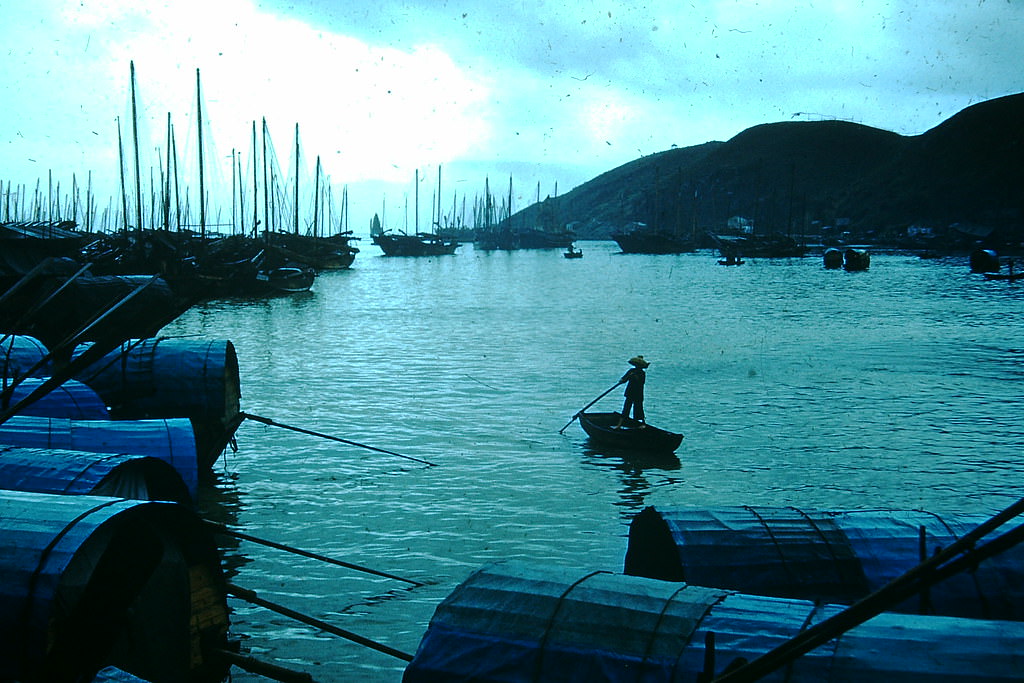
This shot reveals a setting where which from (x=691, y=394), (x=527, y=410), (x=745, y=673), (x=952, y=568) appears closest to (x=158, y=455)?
(x=745, y=673)

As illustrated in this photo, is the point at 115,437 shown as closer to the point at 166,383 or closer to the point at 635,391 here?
the point at 166,383

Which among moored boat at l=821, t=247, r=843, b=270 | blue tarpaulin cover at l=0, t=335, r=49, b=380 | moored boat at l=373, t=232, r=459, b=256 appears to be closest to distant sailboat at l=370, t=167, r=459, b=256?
moored boat at l=373, t=232, r=459, b=256

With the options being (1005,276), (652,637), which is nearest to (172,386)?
(652,637)

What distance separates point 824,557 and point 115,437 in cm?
895

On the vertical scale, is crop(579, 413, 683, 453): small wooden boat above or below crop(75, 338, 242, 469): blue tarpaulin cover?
below

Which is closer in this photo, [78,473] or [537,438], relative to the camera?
[78,473]

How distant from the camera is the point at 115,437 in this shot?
12055mm

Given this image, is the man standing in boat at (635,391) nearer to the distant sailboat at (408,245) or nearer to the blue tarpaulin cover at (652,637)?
the blue tarpaulin cover at (652,637)

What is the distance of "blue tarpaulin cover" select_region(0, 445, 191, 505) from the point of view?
354 inches

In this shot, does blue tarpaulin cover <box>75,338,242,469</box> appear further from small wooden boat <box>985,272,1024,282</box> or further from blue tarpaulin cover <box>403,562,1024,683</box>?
small wooden boat <box>985,272,1024,282</box>

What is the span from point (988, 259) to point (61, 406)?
8976 centimetres

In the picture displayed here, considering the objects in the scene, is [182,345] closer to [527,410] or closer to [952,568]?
[527,410]

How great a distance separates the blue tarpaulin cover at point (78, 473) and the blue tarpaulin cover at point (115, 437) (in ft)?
4.78

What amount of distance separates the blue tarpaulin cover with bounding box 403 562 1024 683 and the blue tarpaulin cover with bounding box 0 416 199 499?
6718 millimetres
